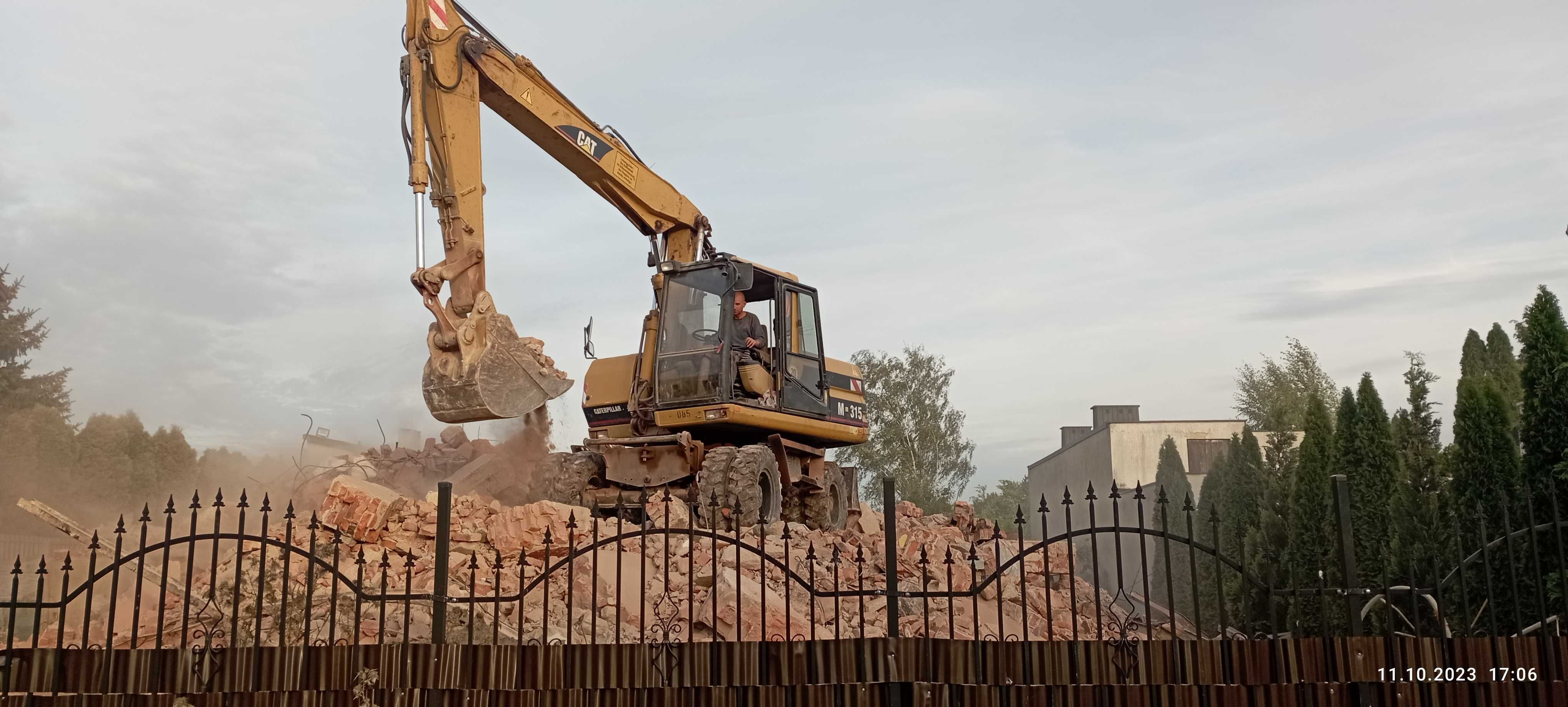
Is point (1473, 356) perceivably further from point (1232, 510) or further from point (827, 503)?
point (827, 503)

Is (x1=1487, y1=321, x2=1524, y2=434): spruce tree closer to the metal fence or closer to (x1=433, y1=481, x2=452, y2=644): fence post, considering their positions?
the metal fence

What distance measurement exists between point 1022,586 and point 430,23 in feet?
26.3

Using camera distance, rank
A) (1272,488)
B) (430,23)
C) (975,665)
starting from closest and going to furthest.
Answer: (975,665)
(430,23)
(1272,488)

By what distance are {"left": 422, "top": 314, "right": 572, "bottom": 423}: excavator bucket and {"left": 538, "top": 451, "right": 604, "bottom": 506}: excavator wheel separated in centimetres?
251

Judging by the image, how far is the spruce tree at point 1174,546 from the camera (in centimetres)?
1788

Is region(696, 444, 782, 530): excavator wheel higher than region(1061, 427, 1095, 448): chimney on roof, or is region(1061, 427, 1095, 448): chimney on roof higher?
region(1061, 427, 1095, 448): chimney on roof

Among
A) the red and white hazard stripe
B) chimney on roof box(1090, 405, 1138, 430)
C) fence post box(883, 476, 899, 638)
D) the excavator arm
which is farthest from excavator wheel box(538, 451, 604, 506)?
chimney on roof box(1090, 405, 1138, 430)

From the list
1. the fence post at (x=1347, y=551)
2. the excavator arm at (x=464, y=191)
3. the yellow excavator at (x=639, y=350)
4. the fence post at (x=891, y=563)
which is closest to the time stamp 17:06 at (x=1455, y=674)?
the fence post at (x=1347, y=551)

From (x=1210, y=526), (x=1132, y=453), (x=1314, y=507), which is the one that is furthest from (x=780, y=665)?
(x=1132, y=453)

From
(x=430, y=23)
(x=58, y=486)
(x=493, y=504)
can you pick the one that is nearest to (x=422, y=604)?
(x=493, y=504)

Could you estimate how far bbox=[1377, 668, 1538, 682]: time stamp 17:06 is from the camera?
515 cm

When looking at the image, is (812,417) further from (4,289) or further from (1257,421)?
(1257,421)

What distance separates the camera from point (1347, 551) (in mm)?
5105

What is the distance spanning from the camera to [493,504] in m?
9.96
